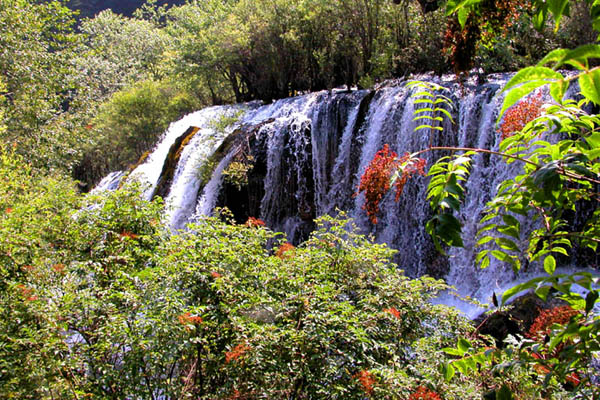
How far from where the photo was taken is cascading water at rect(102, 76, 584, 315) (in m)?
8.86

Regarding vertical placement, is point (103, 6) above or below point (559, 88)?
above

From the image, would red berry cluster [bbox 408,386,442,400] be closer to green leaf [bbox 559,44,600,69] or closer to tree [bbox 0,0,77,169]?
green leaf [bbox 559,44,600,69]

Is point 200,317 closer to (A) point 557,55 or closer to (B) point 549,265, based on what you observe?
(B) point 549,265

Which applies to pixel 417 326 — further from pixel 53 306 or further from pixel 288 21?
pixel 288 21

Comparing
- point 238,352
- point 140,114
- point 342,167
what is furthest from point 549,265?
point 140,114

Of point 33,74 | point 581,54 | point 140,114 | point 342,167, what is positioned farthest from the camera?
point 140,114

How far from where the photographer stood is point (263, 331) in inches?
129

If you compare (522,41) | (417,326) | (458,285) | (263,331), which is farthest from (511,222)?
(522,41)

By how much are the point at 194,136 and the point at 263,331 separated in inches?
446

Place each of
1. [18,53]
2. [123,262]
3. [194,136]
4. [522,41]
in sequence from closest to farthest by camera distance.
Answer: [123,262] → [18,53] → [522,41] → [194,136]

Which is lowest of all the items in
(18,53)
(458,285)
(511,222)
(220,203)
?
(458,285)

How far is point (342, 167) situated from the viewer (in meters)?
11.1

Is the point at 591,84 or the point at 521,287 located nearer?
the point at 591,84

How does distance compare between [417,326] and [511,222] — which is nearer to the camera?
[511,222]
